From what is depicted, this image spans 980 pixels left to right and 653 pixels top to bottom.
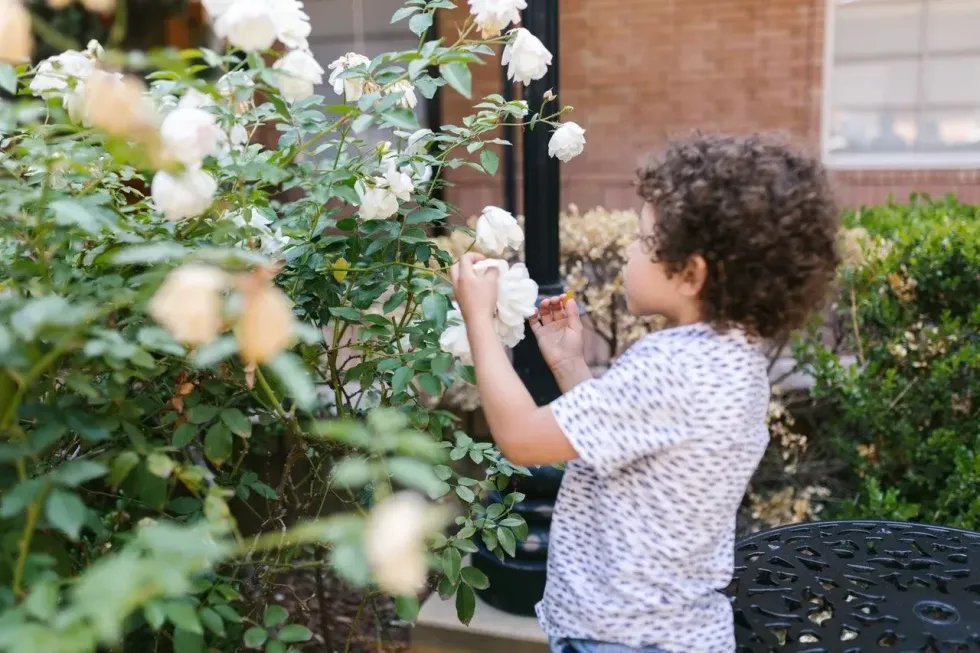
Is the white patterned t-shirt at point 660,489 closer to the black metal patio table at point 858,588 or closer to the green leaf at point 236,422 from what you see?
the black metal patio table at point 858,588

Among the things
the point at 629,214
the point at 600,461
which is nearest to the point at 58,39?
the point at 600,461

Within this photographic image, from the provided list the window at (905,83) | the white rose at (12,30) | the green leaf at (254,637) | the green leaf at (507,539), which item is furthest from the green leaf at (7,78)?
the window at (905,83)

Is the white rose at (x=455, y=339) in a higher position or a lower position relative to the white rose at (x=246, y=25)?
lower

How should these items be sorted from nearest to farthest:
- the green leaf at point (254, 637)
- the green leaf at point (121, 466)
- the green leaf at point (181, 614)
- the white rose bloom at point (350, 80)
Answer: the green leaf at point (181, 614) → the green leaf at point (121, 466) → the green leaf at point (254, 637) → the white rose bloom at point (350, 80)

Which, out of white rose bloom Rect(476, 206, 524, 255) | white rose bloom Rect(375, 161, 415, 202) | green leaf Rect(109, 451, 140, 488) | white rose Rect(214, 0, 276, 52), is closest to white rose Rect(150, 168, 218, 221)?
white rose Rect(214, 0, 276, 52)

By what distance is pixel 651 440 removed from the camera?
124 cm

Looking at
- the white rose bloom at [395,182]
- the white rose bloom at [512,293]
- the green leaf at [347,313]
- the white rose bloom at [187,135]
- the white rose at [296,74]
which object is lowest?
the green leaf at [347,313]

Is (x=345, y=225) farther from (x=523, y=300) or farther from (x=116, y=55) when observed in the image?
(x=116, y=55)

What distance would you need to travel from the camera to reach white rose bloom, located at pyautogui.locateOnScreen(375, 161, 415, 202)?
4.90 ft

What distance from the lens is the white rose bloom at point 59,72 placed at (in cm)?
138

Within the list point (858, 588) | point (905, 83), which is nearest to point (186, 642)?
point (858, 588)

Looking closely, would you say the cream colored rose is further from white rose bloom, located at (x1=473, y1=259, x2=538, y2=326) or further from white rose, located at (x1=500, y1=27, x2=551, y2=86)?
white rose, located at (x1=500, y1=27, x2=551, y2=86)

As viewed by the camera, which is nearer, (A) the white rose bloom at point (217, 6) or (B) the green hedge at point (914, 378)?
(A) the white rose bloom at point (217, 6)

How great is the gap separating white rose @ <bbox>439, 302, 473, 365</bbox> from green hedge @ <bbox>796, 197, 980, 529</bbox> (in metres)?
1.98
